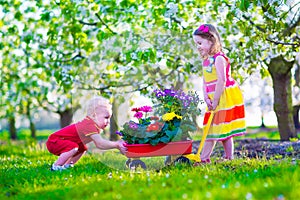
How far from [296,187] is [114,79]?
4.10 metres

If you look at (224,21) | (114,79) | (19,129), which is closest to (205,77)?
(114,79)

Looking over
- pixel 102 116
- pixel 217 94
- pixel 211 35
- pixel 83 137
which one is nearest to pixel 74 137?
pixel 83 137

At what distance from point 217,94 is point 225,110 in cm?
23

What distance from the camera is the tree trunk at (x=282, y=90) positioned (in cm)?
920

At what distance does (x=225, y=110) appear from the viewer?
578cm

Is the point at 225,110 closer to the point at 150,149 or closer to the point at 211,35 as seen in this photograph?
the point at 211,35

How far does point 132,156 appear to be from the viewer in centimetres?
537

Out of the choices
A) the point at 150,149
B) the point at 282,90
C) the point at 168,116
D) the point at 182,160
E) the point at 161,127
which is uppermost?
the point at 282,90

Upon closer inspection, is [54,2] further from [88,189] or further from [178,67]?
[88,189]

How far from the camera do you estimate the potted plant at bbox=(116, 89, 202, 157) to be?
17.4ft

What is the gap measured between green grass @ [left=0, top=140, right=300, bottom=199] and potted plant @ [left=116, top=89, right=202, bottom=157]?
161 millimetres

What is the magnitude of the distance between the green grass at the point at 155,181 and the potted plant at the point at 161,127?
16 cm

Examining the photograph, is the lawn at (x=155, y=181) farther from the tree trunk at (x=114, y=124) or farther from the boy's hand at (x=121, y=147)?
the tree trunk at (x=114, y=124)

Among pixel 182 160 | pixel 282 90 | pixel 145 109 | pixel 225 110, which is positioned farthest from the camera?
pixel 282 90
